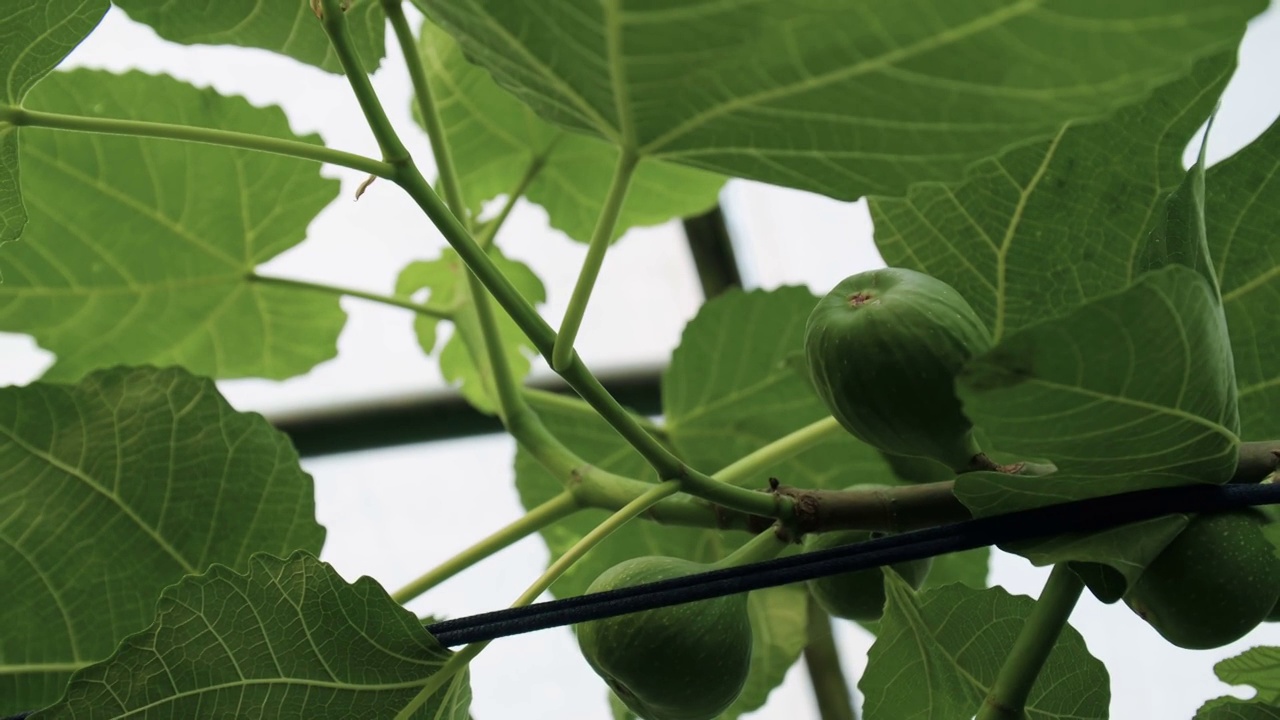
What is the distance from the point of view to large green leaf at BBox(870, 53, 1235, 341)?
0.47 meters

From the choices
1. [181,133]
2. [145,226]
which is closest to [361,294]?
[145,226]

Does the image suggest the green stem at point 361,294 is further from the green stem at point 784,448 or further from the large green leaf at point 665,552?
the green stem at point 784,448

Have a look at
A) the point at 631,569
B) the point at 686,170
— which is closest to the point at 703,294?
the point at 686,170

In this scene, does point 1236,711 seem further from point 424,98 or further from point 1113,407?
point 424,98

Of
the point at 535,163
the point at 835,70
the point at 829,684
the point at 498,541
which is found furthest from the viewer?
the point at 829,684

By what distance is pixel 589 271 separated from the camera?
460 millimetres

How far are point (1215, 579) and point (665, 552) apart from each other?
1.54 ft

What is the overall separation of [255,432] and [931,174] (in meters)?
0.40

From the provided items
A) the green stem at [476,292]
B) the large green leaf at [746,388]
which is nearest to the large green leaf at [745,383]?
the large green leaf at [746,388]

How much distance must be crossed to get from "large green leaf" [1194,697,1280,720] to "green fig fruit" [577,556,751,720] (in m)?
0.21

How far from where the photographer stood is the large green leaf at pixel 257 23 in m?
0.60

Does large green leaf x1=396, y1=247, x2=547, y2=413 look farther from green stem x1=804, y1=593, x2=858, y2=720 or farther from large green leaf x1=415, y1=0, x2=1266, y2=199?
green stem x1=804, y1=593, x2=858, y2=720

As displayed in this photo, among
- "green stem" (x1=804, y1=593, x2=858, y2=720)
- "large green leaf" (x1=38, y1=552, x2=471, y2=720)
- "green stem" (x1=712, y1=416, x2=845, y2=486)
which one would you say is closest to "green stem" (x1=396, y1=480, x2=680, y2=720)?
"large green leaf" (x1=38, y1=552, x2=471, y2=720)

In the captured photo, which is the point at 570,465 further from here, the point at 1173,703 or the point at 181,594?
the point at 1173,703
